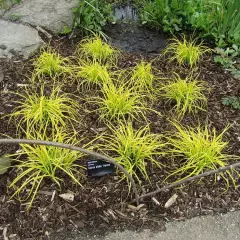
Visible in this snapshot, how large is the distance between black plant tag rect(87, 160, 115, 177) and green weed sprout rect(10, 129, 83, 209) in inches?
4.4

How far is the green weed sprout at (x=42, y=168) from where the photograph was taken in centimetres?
210

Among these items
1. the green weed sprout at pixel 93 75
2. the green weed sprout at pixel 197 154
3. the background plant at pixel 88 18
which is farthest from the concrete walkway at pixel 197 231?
the background plant at pixel 88 18

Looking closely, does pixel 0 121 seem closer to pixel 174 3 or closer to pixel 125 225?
pixel 125 225

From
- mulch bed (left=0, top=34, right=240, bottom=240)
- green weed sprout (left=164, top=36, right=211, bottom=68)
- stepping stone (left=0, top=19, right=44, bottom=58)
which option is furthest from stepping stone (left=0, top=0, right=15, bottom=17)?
green weed sprout (left=164, top=36, right=211, bottom=68)

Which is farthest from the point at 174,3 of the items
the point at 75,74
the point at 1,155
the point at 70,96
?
the point at 1,155

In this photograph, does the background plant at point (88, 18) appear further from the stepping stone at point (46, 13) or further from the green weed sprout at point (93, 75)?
the green weed sprout at point (93, 75)

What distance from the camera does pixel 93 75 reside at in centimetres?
292

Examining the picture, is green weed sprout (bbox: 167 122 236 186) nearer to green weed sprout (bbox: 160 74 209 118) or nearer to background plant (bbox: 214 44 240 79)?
green weed sprout (bbox: 160 74 209 118)

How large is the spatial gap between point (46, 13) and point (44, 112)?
1677 mm

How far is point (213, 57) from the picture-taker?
349cm

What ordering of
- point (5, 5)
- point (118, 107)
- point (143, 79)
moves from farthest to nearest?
1. point (5, 5)
2. point (143, 79)
3. point (118, 107)

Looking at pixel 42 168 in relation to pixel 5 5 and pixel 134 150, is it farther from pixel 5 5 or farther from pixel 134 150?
pixel 5 5

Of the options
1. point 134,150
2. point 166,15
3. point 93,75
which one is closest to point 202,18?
point 166,15

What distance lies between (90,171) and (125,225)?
0.38 metres
